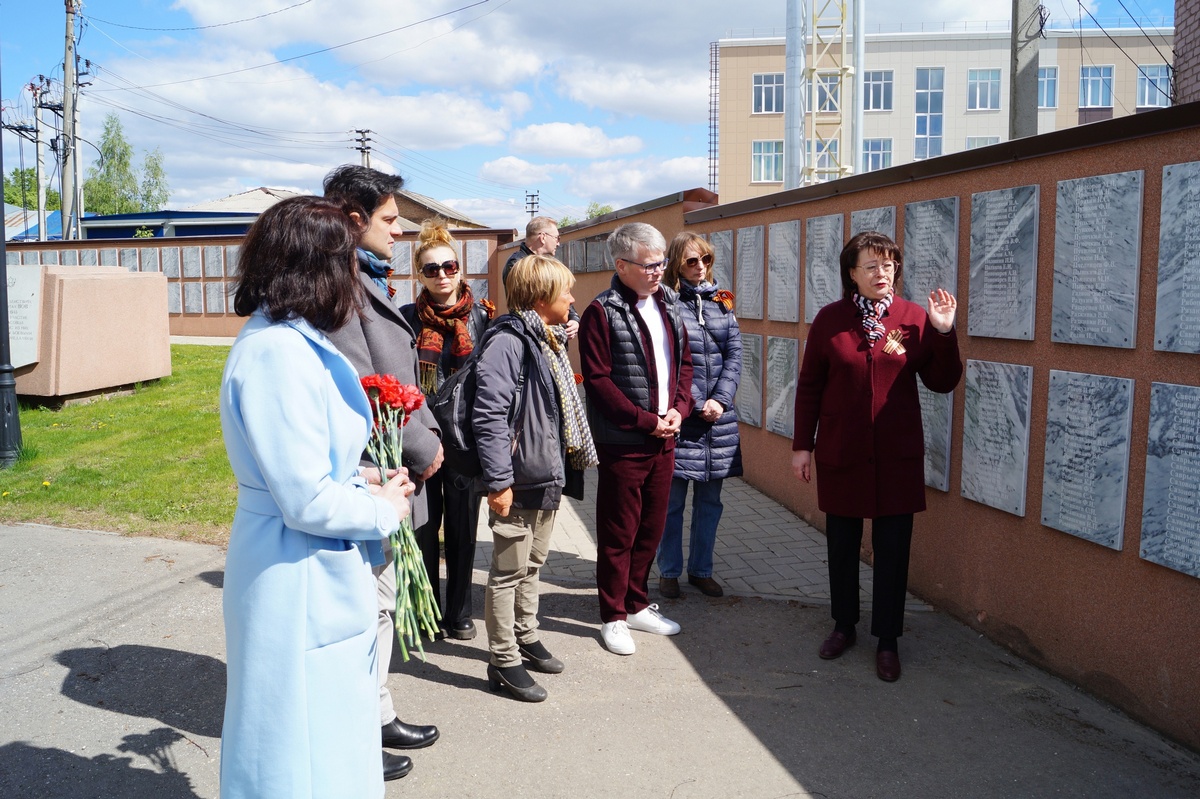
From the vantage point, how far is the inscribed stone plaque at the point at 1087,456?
385 centimetres

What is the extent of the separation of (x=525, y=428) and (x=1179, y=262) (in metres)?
2.58

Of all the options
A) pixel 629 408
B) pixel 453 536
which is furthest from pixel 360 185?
pixel 453 536

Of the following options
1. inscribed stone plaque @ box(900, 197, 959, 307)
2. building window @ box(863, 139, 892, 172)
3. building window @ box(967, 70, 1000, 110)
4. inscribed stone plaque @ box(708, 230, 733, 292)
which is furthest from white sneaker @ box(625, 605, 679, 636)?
building window @ box(967, 70, 1000, 110)

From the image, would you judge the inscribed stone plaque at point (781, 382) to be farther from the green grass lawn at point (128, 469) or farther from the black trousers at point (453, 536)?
the green grass lawn at point (128, 469)

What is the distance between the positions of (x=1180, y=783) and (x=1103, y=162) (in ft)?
7.84

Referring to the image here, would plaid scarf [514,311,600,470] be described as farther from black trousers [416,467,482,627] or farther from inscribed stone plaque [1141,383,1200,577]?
inscribed stone plaque [1141,383,1200,577]

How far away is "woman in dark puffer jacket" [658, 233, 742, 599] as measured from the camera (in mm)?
5395

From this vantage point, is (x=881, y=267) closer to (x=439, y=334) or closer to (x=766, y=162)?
(x=439, y=334)

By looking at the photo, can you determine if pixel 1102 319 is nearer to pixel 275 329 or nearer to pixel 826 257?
pixel 826 257

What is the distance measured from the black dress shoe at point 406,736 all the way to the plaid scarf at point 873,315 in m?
2.53

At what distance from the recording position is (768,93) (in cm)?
5122

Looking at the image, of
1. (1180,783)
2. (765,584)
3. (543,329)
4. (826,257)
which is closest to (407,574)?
(543,329)

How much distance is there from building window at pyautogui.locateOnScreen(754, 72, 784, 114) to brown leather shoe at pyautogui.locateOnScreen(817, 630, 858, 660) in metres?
49.8

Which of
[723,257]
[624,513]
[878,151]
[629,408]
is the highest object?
[878,151]
